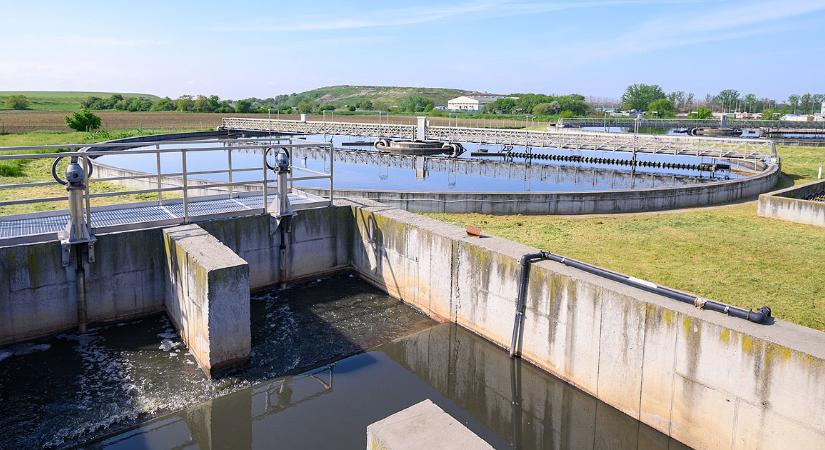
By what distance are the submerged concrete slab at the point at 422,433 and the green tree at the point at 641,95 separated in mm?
145783

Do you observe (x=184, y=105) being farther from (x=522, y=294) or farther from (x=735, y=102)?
(x=735, y=102)

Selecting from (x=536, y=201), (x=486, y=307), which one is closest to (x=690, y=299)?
(x=486, y=307)

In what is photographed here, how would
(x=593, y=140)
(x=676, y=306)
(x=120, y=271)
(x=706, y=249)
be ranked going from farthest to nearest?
1. (x=593, y=140)
2. (x=706, y=249)
3. (x=120, y=271)
4. (x=676, y=306)

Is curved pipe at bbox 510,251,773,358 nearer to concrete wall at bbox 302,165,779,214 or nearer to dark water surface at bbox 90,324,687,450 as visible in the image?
dark water surface at bbox 90,324,687,450

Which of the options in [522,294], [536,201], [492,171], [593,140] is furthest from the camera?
[593,140]

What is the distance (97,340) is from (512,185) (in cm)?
1518

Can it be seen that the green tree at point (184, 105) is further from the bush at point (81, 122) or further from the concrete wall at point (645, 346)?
the concrete wall at point (645, 346)

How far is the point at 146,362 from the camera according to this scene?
7020 millimetres

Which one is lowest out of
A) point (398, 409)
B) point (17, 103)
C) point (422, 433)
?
point (398, 409)

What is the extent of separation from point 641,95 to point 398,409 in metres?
148

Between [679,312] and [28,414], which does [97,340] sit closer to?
[28,414]

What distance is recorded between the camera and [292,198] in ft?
35.2

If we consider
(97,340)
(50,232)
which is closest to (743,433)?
(97,340)

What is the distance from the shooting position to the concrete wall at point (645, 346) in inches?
191
